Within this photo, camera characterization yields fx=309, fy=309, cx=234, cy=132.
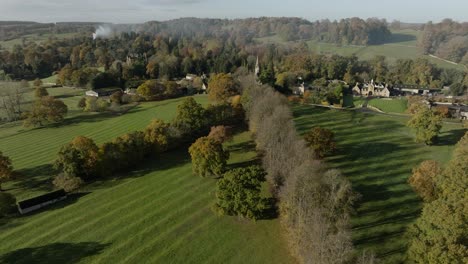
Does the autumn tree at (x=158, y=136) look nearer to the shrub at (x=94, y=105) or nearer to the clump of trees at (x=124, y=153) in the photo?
the clump of trees at (x=124, y=153)

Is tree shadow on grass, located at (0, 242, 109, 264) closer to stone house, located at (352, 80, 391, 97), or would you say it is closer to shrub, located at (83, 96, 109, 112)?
shrub, located at (83, 96, 109, 112)

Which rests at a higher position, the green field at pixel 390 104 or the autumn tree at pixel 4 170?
the green field at pixel 390 104

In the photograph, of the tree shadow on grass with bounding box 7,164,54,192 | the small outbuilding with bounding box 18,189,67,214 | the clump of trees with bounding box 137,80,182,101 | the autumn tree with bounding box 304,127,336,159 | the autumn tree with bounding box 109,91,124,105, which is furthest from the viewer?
the clump of trees with bounding box 137,80,182,101

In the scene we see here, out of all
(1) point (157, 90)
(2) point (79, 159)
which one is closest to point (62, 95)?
(1) point (157, 90)

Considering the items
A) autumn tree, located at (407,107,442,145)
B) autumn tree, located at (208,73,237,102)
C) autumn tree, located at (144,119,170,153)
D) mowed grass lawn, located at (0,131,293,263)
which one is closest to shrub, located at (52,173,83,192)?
mowed grass lawn, located at (0,131,293,263)

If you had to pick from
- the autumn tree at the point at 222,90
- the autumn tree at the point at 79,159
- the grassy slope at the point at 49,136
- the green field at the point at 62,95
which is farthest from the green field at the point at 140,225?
the green field at the point at 62,95

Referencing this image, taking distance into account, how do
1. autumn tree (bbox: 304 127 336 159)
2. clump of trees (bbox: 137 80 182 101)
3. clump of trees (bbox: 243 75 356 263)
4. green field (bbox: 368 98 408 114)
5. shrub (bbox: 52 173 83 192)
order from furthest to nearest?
clump of trees (bbox: 137 80 182 101) < green field (bbox: 368 98 408 114) < autumn tree (bbox: 304 127 336 159) < shrub (bbox: 52 173 83 192) < clump of trees (bbox: 243 75 356 263)

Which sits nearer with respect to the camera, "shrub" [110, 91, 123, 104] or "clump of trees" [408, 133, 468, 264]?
"clump of trees" [408, 133, 468, 264]
